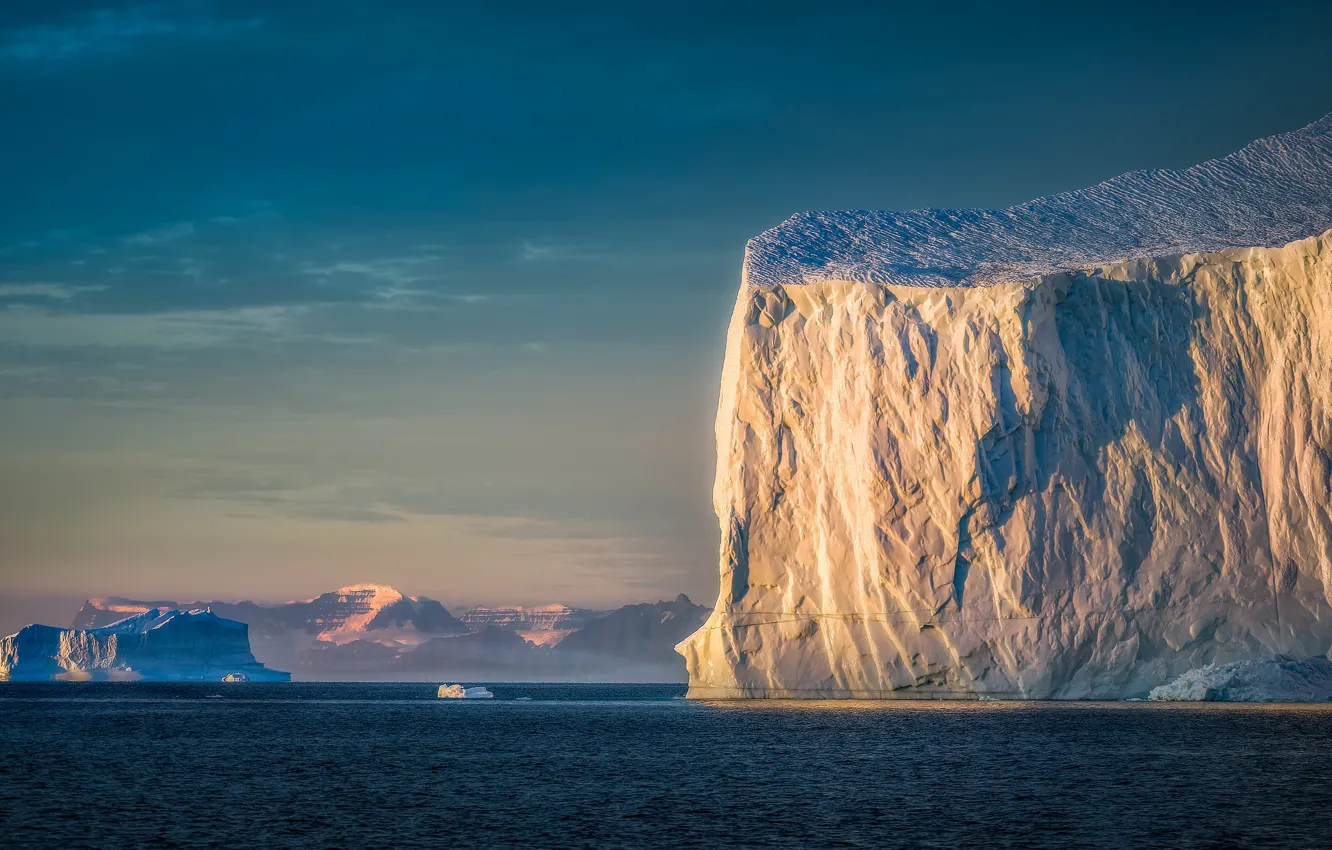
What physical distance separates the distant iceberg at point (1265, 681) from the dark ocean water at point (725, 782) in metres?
0.63

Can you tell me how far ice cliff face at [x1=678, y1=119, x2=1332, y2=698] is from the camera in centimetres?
4209

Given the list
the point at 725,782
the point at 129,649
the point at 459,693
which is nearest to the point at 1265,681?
the point at 725,782

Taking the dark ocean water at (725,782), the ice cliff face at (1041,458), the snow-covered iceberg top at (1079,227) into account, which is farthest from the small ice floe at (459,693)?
the snow-covered iceberg top at (1079,227)

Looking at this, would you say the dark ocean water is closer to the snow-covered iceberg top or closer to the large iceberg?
the snow-covered iceberg top

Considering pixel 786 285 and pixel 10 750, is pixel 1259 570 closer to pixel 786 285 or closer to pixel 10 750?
pixel 786 285

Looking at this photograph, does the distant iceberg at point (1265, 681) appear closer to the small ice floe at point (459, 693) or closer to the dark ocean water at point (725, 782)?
the dark ocean water at point (725, 782)

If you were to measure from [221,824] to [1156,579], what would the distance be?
30.0 metres

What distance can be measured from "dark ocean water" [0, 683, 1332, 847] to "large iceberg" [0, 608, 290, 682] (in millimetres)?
82331

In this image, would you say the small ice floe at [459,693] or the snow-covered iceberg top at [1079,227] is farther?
the small ice floe at [459,693]

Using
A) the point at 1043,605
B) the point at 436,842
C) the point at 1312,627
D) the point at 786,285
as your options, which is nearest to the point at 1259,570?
the point at 1312,627

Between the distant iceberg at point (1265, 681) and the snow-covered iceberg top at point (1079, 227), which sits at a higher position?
the snow-covered iceberg top at point (1079, 227)

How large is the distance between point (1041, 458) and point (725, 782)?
69.4 feet

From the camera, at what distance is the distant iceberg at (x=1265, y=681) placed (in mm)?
39562

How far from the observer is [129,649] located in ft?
401
